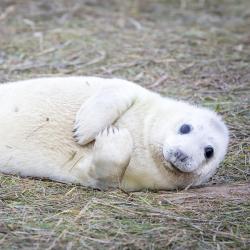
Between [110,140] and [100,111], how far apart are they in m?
0.29

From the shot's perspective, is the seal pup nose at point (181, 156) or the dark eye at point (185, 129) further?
the dark eye at point (185, 129)

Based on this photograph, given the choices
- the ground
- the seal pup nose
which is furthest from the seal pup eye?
the ground

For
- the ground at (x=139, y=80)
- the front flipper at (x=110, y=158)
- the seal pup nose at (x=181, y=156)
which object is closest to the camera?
the ground at (x=139, y=80)

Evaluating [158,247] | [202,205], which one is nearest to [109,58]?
[202,205]

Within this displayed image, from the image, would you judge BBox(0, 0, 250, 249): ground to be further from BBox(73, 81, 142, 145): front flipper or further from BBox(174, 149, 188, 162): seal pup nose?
BBox(73, 81, 142, 145): front flipper

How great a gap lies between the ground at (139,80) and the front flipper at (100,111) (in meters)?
0.38

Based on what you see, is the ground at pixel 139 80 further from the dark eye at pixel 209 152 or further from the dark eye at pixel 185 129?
the dark eye at pixel 185 129

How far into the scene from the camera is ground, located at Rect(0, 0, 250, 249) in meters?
4.02

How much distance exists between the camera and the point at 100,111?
4898mm

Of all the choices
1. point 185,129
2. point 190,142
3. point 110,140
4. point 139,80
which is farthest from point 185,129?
point 139,80

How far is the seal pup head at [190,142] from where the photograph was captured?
4.61 metres

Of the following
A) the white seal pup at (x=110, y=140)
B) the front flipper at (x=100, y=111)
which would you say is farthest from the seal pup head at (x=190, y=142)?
the front flipper at (x=100, y=111)

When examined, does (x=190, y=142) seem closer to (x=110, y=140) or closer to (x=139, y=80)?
(x=110, y=140)

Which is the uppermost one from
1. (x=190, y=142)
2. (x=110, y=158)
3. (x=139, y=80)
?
(x=190, y=142)
